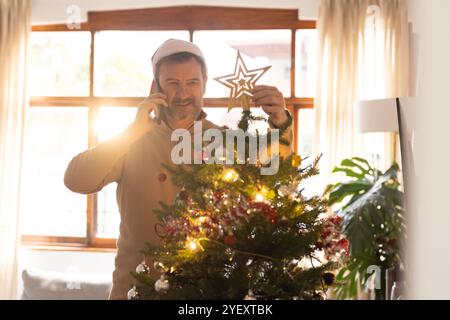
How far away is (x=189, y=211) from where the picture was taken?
3.26 ft

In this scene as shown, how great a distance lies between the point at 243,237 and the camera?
0.91 metres

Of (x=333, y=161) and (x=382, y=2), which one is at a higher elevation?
(x=382, y=2)

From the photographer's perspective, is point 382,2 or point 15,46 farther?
point 15,46

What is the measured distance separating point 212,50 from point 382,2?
1.15 meters

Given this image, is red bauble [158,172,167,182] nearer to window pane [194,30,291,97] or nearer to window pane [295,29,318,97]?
window pane [194,30,291,97]

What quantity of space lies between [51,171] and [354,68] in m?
2.26

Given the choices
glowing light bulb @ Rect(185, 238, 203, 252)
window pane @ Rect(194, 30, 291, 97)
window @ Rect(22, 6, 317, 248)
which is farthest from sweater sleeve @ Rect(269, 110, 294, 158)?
window pane @ Rect(194, 30, 291, 97)

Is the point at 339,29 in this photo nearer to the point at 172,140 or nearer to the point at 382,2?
the point at 382,2

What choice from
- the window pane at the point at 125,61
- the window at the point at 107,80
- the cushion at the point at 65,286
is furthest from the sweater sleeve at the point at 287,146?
the window pane at the point at 125,61

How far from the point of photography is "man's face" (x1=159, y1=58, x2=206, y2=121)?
4.40ft

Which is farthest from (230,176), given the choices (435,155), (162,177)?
(435,155)
